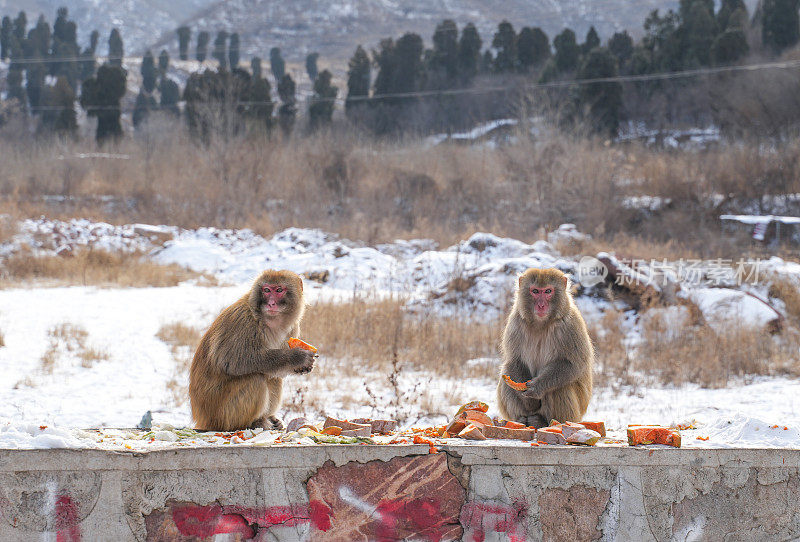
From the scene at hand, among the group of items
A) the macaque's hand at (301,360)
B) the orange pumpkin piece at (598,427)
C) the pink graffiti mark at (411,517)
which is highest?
the macaque's hand at (301,360)

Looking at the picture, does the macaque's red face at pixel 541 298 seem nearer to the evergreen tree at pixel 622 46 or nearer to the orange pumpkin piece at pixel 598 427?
the orange pumpkin piece at pixel 598 427

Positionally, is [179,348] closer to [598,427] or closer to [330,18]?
[598,427]

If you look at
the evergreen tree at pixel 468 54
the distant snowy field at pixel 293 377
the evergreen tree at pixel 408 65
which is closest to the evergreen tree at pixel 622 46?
the evergreen tree at pixel 468 54

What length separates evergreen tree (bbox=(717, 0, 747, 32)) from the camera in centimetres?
4038

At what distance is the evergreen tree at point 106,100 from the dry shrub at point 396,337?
102ft

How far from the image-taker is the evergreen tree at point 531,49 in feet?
163

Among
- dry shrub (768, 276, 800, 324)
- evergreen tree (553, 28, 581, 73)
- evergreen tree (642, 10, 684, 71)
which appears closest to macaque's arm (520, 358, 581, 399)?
dry shrub (768, 276, 800, 324)

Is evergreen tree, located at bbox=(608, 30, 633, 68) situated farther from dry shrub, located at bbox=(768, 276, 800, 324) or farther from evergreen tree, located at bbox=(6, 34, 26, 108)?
evergreen tree, located at bbox=(6, 34, 26, 108)

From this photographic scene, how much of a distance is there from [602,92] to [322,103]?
16.8 m

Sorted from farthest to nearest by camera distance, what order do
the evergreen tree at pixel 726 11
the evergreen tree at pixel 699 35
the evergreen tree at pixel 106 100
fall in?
the evergreen tree at pixel 726 11 < the evergreen tree at pixel 699 35 < the evergreen tree at pixel 106 100

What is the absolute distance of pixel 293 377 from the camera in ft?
31.2

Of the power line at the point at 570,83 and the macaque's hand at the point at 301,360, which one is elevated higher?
the power line at the point at 570,83

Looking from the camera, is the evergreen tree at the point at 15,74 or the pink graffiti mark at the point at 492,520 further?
the evergreen tree at the point at 15,74

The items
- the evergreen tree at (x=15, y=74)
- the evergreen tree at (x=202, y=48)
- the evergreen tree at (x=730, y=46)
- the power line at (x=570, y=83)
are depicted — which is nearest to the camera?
the power line at (x=570, y=83)
